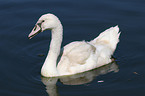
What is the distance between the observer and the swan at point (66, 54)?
8852 mm

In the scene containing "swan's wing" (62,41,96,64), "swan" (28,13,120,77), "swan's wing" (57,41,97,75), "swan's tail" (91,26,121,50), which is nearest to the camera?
"swan" (28,13,120,77)

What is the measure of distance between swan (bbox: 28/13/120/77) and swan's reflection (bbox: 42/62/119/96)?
4.6 inches

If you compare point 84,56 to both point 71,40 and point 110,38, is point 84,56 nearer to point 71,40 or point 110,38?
point 110,38

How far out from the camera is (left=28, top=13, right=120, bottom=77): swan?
29.0 feet

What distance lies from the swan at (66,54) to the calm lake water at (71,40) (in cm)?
20

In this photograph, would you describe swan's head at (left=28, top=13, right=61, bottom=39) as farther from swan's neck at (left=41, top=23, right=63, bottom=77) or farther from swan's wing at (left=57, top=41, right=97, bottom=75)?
swan's wing at (left=57, top=41, right=97, bottom=75)

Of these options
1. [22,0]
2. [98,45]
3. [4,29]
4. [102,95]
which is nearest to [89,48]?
[98,45]

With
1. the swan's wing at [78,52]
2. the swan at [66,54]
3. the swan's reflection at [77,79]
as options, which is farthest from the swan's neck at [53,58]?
the swan's wing at [78,52]

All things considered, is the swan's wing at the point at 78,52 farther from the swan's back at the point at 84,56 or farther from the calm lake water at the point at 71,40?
the calm lake water at the point at 71,40

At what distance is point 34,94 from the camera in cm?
845

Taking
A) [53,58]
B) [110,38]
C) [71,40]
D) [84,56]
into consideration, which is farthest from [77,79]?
[71,40]

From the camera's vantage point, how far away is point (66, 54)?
9469 mm

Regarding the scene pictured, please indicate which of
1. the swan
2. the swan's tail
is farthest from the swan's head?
the swan's tail

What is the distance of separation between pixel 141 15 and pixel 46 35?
3838 mm
